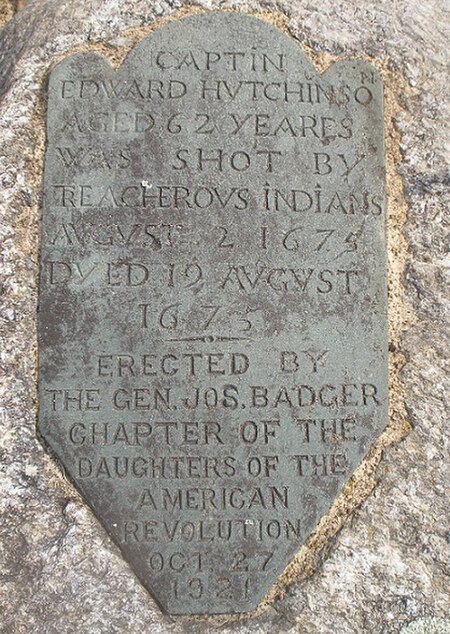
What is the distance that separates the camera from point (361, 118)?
2.66 meters

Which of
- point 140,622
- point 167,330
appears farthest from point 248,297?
point 140,622

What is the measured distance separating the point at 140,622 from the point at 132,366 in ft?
2.30

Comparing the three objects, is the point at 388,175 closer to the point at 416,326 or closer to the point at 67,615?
the point at 416,326

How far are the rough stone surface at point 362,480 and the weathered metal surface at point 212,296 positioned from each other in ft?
0.21

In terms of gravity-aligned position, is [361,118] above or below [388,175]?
above

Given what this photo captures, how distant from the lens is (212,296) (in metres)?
2.51

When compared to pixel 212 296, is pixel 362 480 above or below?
below

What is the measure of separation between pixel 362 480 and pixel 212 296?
0.68 m

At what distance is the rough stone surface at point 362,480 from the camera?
91.1 inches

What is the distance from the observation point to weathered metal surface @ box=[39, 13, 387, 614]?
2383mm

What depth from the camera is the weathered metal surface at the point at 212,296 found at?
7.82 feet

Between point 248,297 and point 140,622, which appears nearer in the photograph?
point 140,622

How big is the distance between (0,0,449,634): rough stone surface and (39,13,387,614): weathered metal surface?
0.06m

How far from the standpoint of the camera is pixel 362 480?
2.42m
